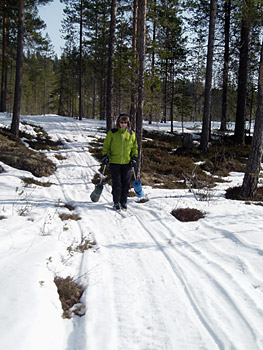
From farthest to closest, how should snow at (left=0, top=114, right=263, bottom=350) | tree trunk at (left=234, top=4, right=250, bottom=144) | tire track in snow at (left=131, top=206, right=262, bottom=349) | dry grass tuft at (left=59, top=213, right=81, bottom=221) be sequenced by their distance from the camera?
tree trunk at (left=234, top=4, right=250, bottom=144) → dry grass tuft at (left=59, top=213, right=81, bottom=221) → tire track in snow at (left=131, top=206, right=262, bottom=349) → snow at (left=0, top=114, right=263, bottom=350)

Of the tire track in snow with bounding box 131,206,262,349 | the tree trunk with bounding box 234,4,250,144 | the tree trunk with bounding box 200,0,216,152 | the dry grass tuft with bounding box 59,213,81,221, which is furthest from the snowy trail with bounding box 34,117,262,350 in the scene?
the tree trunk with bounding box 234,4,250,144

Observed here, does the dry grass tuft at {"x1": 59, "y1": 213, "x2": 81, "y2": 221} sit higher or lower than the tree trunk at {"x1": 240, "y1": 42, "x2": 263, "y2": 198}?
lower

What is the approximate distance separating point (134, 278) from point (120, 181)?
3.12 m

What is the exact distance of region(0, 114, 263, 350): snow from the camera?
2.07 metres

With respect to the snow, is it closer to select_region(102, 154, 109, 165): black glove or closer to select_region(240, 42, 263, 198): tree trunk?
select_region(102, 154, 109, 165): black glove

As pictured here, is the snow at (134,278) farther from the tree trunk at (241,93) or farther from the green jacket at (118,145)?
the tree trunk at (241,93)

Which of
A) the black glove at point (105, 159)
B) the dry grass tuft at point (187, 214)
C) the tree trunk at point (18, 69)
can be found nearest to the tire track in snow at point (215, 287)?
the dry grass tuft at point (187, 214)

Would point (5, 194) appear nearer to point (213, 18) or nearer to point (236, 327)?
point (236, 327)

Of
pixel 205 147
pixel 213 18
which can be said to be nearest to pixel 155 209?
pixel 205 147

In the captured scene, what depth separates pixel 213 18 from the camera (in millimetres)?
13406

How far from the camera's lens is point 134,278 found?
3.03m

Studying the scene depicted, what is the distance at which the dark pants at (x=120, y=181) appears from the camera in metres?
5.86

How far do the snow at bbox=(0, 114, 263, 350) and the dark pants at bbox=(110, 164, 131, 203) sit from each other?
457 millimetres

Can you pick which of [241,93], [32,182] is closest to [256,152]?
[32,182]
